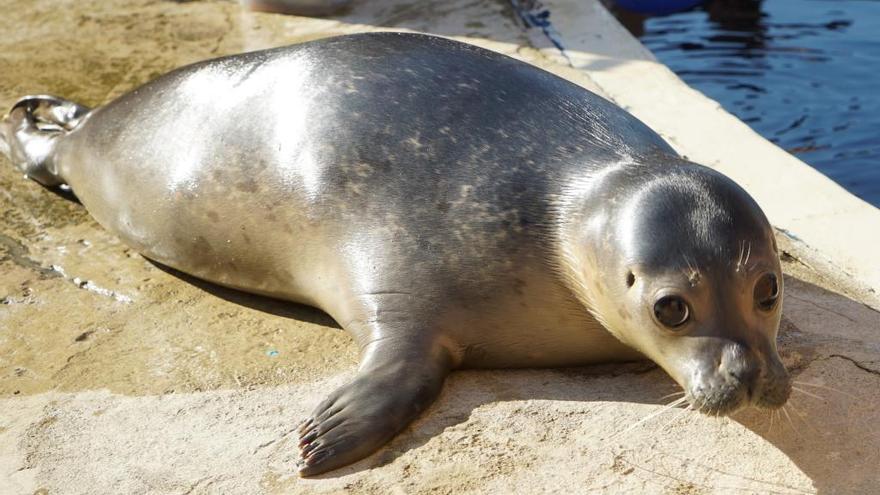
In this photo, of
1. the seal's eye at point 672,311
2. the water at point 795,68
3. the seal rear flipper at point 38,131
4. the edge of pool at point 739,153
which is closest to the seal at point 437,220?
the seal's eye at point 672,311

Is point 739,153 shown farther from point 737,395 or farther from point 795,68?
point 795,68

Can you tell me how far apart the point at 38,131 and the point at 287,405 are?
92.0 inches

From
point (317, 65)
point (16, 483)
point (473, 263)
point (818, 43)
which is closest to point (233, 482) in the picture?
point (16, 483)

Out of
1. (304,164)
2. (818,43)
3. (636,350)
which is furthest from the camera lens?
(818,43)

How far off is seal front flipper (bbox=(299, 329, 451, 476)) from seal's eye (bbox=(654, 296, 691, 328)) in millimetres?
684

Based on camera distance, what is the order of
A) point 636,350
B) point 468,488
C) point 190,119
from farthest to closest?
point 190,119, point 636,350, point 468,488

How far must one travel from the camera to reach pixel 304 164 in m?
4.09

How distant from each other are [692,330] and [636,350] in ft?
1.11

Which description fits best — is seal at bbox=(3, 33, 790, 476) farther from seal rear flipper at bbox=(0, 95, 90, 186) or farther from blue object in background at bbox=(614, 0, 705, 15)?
blue object in background at bbox=(614, 0, 705, 15)

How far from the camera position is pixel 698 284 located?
3340mm

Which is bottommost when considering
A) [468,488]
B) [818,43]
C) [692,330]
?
[818,43]

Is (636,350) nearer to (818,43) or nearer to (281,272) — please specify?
(281,272)

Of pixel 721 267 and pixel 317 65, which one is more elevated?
pixel 317 65

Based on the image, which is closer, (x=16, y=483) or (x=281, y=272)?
(x=16, y=483)
